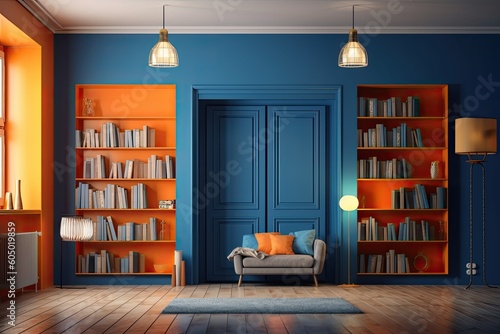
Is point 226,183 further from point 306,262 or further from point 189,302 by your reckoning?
point 189,302

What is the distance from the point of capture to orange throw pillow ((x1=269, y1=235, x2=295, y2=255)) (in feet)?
33.4

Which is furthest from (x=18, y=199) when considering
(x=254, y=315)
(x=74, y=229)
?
(x=254, y=315)

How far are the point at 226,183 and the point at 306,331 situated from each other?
4.70m

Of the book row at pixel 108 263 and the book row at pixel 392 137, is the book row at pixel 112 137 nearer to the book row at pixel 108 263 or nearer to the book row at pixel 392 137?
the book row at pixel 108 263

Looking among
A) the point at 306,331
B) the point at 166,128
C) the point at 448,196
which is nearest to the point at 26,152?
the point at 166,128

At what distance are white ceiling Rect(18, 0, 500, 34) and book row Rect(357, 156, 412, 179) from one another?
1.81 metres

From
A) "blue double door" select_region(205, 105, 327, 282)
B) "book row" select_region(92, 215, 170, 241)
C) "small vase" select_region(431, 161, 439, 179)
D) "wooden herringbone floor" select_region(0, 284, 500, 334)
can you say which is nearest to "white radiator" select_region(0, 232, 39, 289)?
"wooden herringbone floor" select_region(0, 284, 500, 334)

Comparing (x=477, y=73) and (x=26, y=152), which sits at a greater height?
(x=477, y=73)

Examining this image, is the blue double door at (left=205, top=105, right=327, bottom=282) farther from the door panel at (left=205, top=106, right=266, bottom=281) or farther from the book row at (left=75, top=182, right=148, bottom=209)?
the book row at (left=75, top=182, right=148, bottom=209)

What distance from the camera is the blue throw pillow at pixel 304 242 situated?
33.7 ft

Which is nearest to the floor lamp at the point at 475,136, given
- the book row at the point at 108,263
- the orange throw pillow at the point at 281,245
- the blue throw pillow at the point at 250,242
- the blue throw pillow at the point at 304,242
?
the blue throw pillow at the point at 304,242

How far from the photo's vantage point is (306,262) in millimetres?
9961

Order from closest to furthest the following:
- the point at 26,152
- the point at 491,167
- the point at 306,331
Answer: the point at 306,331 < the point at 26,152 < the point at 491,167

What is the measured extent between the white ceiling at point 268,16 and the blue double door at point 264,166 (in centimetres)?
123
